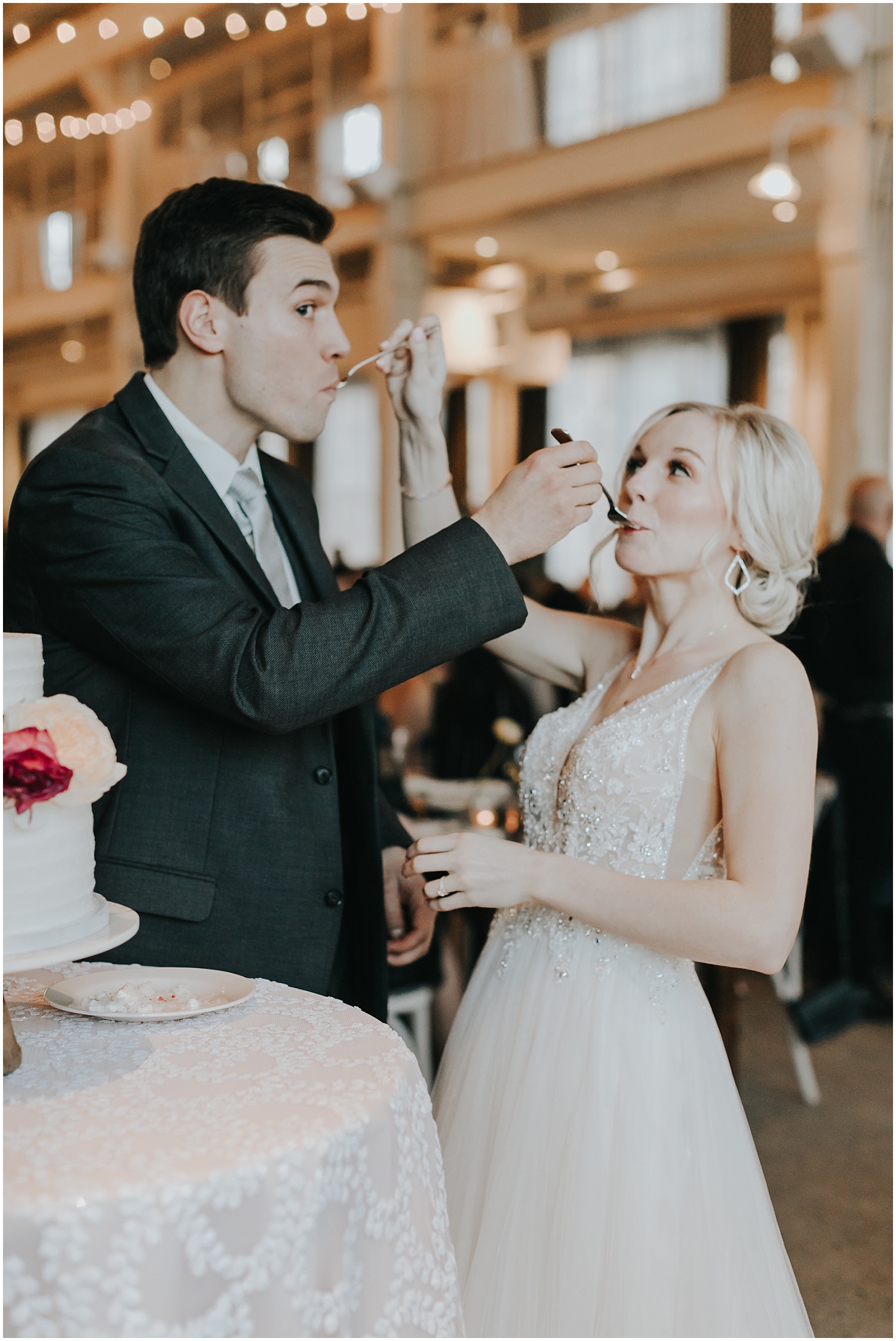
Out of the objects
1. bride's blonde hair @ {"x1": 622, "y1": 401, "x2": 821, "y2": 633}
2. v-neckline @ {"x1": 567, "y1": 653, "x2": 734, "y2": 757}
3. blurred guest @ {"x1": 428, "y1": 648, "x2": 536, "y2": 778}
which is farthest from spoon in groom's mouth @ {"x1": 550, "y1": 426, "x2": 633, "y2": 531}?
blurred guest @ {"x1": 428, "y1": 648, "x2": 536, "y2": 778}

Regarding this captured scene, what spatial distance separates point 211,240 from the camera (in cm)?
180

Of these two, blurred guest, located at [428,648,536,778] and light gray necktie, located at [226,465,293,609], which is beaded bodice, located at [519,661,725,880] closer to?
light gray necktie, located at [226,465,293,609]

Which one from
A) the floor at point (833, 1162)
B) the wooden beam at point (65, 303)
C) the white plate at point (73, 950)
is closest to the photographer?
the white plate at point (73, 950)

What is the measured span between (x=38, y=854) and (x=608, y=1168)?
0.96 meters

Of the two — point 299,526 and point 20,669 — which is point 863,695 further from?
point 20,669

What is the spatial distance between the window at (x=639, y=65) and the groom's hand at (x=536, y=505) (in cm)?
680

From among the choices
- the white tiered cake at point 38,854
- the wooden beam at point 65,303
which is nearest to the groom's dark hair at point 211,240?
the white tiered cake at point 38,854

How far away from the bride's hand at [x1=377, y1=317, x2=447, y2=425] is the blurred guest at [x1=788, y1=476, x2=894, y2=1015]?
311 cm

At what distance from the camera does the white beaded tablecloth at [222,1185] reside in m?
0.95

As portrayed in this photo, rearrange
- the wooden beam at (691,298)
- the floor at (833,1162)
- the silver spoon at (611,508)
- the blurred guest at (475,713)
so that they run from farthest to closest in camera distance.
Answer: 1. the wooden beam at (691,298)
2. the blurred guest at (475,713)
3. the floor at (833,1162)
4. the silver spoon at (611,508)

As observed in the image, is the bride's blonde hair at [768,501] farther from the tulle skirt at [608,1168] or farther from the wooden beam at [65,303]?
the wooden beam at [65,303]

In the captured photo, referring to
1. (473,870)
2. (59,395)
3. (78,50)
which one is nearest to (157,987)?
(473,870)

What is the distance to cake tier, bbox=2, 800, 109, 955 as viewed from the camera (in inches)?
44.1

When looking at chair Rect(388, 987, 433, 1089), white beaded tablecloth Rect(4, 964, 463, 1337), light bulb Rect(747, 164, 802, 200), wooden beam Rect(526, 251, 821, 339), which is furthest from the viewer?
wooden beam Rect(526, 251, 821, 339)
